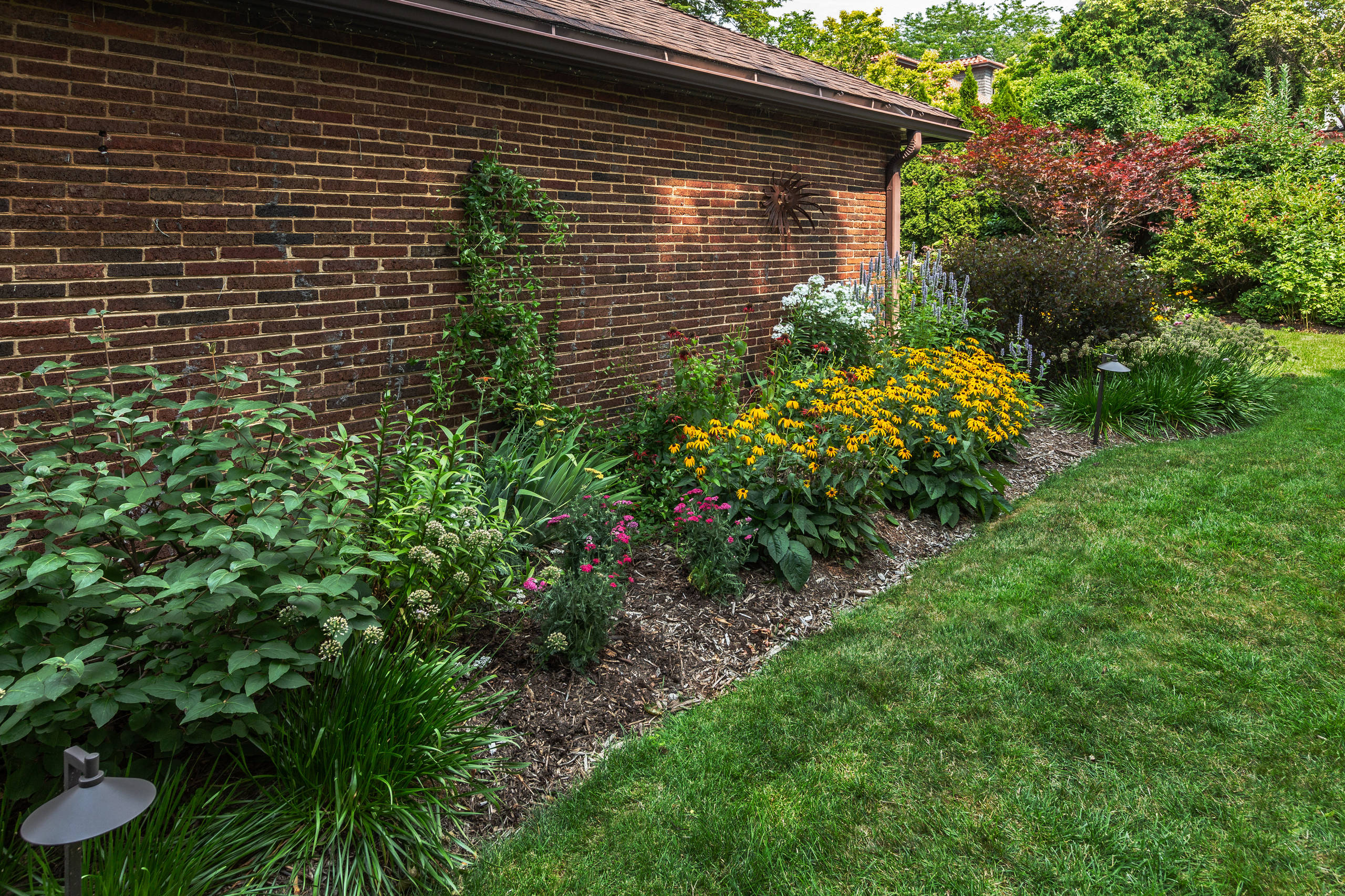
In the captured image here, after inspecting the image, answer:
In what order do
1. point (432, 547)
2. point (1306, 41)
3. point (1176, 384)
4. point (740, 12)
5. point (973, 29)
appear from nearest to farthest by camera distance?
point (432, 547) < point (1176, 384) < point (1306, 41) < point (740, 12) < point (973, 29)

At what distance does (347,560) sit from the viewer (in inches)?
110

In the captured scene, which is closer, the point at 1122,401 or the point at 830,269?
the point at 1122,401

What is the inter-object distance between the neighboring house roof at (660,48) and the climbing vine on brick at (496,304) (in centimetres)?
81

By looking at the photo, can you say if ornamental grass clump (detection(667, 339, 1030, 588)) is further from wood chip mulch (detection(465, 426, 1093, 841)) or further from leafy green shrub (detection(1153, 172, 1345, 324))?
leafy green shrub (detection(1153, 172, 1345, 324))

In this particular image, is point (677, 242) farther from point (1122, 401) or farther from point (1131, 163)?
point (1131, 163)

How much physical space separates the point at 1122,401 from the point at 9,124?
8.28m

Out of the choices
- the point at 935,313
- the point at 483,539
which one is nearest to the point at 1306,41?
the point at 935,313

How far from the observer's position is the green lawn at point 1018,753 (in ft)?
7.89

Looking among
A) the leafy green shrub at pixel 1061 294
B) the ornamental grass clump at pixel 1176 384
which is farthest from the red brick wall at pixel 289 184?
the ornamental grass clump at pixel 1176 384

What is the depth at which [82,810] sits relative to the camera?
1481mm

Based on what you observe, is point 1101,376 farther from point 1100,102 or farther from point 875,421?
point 1100,102

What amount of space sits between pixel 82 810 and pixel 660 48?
546 cm

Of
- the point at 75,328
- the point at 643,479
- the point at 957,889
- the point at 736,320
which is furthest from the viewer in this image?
the point at 736,320

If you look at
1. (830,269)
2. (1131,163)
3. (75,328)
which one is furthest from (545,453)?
(1131,163)
